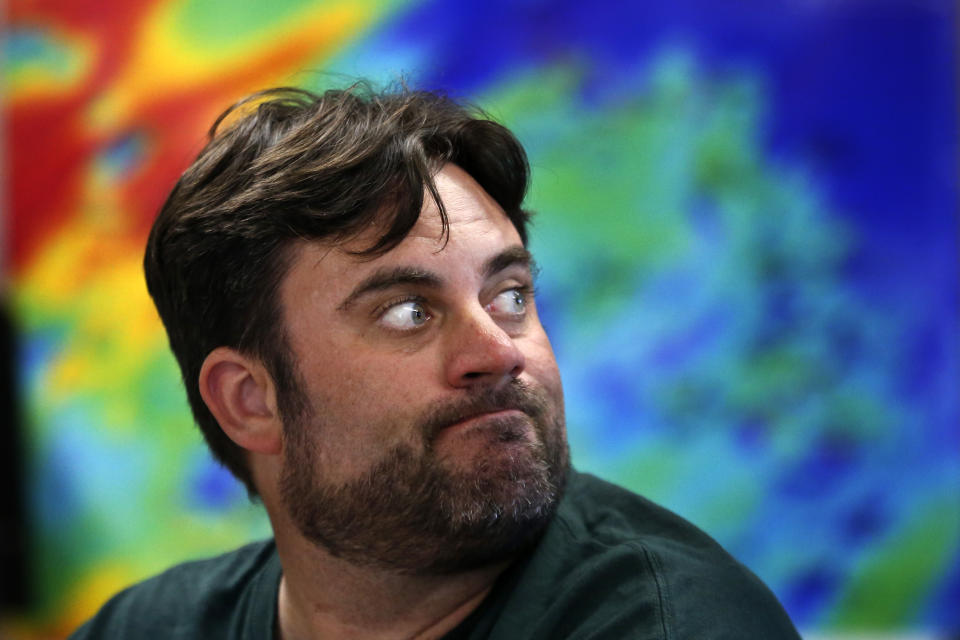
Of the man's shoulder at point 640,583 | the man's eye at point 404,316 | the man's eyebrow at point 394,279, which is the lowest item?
the man's shoulder at point 640,583

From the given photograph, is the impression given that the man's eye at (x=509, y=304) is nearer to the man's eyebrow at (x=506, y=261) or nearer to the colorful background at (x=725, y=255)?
the man's eyebrow at (x=506, y=261)

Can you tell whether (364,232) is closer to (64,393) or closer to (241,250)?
(241,250)

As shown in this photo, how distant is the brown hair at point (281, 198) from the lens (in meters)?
1.33

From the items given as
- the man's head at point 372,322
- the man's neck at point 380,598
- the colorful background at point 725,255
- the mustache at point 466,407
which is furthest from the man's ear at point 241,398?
the colorful background at point 725,255

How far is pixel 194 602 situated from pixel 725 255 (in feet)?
5.74

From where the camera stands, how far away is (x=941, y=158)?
→ 8.90 feet

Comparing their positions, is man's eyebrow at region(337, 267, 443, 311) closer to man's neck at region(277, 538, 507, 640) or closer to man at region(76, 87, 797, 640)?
man at region(76, 87, 797, 640)

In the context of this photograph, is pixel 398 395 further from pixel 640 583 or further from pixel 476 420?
pixel 640 583

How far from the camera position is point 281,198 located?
134 cm

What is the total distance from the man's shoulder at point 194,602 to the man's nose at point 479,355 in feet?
1.71

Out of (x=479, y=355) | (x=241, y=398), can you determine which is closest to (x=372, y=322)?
(x=479, y=355)

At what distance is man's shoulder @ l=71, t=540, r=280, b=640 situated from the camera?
153cm

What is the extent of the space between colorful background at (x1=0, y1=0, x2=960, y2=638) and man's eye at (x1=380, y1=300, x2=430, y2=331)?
1585 mm

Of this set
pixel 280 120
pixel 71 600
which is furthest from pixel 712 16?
pixel 71 600
